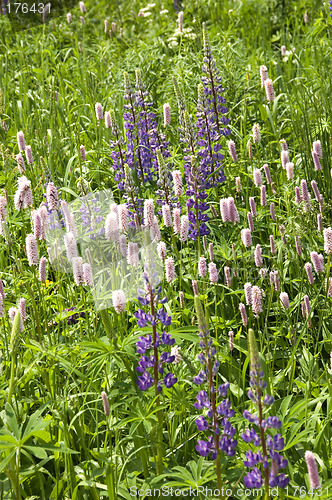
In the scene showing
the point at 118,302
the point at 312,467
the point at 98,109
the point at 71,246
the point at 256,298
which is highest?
the point at 98,109

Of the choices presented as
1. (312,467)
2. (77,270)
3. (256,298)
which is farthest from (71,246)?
(312,467)

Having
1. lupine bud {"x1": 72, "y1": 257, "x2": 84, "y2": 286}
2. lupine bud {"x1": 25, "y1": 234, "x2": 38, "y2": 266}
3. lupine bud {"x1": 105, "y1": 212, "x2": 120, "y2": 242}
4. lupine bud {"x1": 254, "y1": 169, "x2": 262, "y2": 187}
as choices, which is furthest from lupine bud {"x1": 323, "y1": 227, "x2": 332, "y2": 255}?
lupine bud {"x1": 25, "y1": 234, "x2": 38, "y2": 266}

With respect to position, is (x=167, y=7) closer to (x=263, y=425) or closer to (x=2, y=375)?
(x=2, y=375)

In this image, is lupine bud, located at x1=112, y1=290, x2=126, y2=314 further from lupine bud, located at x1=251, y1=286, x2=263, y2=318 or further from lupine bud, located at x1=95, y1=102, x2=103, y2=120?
lupine bud, located at x1=95, y1=102, x2=103, y2=120

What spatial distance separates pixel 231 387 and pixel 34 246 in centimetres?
102

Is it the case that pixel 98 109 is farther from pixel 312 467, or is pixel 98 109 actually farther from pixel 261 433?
pixel 312 467

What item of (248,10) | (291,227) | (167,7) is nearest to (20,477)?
(291,227)

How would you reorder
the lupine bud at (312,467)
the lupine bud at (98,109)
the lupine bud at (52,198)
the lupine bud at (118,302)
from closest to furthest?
the lupine bud at (312,467), the lupine bud at (118,302), the lupine bud at (52,198), the lupine bud at (98,109)

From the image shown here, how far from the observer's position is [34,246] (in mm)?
2180

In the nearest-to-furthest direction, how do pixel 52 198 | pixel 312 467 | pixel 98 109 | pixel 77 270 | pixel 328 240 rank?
pixel 312 467
pixel 77 270
pixel 328 240
pixel 52 198
pixel 98 109

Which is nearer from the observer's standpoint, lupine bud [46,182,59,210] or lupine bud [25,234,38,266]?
lupine bud [25,234,38,266]

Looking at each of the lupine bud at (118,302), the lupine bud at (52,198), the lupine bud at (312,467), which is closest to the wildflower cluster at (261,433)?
the lupine bud at (312,467)

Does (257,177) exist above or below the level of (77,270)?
above

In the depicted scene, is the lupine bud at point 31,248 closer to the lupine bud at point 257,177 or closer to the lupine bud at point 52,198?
the lupine bud at point 52,198
